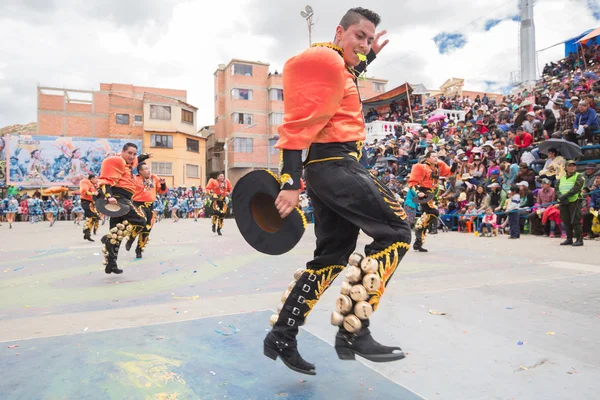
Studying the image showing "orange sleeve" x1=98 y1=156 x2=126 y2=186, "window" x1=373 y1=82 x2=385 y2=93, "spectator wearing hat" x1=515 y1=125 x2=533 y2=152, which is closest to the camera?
"orange sleeve" x1=98 y1=156 x2=126 y2=186

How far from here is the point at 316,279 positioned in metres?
2.40

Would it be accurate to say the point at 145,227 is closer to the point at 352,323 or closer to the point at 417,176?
the point at 417,176

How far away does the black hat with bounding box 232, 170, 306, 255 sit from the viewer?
2299mm

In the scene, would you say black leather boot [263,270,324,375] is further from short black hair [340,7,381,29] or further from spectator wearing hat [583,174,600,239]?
spectator wearing hat [583,174,600,239]

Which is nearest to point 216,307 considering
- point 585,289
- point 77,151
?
point 585,289

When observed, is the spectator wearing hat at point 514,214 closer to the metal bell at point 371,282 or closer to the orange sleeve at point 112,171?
the orange sleeve at point 112,171

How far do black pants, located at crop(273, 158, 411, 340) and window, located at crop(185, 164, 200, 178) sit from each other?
43.5 metres

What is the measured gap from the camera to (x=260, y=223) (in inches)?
93.6

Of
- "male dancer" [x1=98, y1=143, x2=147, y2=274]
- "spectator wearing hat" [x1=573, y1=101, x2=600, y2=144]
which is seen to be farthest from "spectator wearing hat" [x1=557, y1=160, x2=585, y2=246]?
"male dancer" [x1=98, y1=143, x2=147, y2=274]

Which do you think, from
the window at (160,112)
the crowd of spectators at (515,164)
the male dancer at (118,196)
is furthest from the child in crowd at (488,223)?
the window at (160,112)

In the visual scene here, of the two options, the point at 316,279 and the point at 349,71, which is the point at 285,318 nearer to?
the point at 316,279

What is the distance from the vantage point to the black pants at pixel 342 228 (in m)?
2.20

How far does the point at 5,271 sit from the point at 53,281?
5.10 ft

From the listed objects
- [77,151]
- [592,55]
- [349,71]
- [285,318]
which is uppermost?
[592,55]
